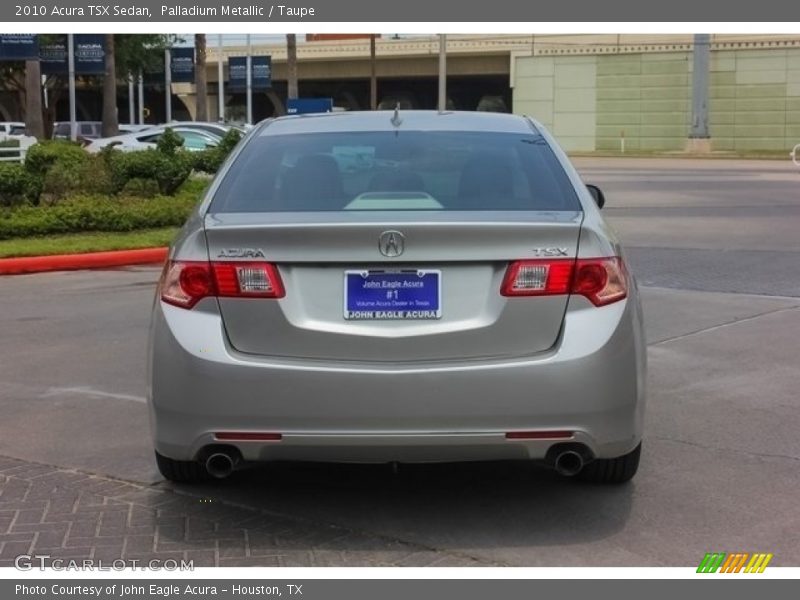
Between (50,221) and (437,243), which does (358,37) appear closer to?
(50,221)

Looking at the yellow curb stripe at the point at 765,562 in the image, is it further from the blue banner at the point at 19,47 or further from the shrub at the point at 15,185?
the blue banner at the point at 19,47

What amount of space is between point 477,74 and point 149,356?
74.7m

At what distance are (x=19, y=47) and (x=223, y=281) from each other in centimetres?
2613

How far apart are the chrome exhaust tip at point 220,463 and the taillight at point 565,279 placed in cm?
124

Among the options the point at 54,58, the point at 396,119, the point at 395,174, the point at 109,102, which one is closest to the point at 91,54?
the point at 109,102

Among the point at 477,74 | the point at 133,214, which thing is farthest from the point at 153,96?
the point at 133,214

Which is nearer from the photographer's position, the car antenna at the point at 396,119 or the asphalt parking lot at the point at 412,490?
the asphalt parking lot at the point at 412,490

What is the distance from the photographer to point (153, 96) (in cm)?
10300

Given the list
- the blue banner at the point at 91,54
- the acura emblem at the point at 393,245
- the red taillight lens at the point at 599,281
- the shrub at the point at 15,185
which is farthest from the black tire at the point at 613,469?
the blue banner at the point at 91,54

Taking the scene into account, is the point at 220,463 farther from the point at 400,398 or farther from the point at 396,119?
the point at 396,119

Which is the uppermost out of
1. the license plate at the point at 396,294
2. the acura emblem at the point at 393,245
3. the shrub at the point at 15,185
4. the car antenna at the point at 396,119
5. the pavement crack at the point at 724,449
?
the car antenna at the point at 396,119

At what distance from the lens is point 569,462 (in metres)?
4.29

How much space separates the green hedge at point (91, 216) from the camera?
13922mm

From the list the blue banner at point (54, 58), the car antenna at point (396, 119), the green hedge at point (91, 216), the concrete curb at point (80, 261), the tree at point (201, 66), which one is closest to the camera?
the car antenna at point (396, 119)
